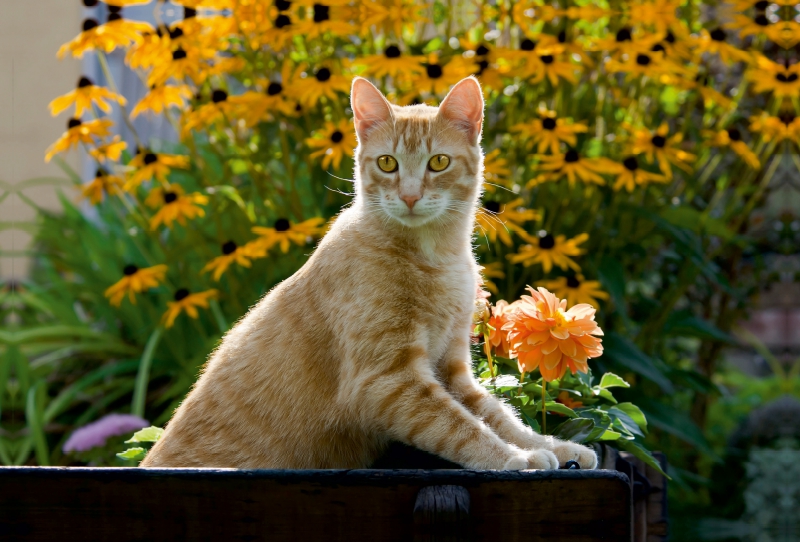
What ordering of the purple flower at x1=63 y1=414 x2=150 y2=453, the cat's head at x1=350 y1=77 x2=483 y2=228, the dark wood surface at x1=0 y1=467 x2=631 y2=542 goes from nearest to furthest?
1. the dark wood surface at x1=0 y1=467 x2=631 y2=542
2. the cat's head at x1=350 y1=77 x2=483 y2=228
3. the purple flower at x1=63 y1=414 x2=150 y2=453

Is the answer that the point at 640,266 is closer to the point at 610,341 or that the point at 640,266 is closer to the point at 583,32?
the point at 610,341

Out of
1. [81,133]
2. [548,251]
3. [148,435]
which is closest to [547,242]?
[548,251]

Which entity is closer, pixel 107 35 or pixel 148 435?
pixel 148 435

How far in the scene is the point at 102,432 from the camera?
2.98m

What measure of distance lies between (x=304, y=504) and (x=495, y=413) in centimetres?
54

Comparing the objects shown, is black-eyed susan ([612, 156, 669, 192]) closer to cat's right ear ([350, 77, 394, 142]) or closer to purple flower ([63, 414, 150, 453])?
cat's right ear ([350, 77, 394, 142])

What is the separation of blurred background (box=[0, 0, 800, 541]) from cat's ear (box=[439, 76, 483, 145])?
2.03ft

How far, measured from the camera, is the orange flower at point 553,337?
165 centimetres

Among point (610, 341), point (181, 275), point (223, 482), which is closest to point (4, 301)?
point (181, 275)

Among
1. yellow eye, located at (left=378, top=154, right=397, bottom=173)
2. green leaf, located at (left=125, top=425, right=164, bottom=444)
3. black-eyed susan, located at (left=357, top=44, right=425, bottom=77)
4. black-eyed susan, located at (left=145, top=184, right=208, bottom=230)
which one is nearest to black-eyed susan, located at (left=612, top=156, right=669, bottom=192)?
black-eyed susan, located at (left=357, top=44, right=425, bottom=77)

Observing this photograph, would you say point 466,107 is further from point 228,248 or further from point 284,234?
point 228,248

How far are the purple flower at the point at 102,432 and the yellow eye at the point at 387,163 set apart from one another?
5.38 feet

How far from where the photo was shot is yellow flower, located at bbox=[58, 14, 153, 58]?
3.20 meters

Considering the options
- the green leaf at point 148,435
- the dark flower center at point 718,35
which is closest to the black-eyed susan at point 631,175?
the dark flower center at point 718,35
